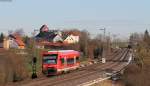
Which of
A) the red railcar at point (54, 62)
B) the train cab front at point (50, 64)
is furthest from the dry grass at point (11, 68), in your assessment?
the red railcar at point (54, 62)

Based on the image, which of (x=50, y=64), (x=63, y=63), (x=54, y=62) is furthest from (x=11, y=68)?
(x=63, y=63)

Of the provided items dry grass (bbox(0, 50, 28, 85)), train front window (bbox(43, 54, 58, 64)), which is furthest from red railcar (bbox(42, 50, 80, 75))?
dry grass (bbox(0, 50, 28, 85))

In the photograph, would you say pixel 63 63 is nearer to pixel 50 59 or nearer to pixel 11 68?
pixel 50 59

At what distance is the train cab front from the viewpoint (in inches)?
1779

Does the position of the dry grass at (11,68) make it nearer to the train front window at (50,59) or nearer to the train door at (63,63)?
the train front window at (50,59)

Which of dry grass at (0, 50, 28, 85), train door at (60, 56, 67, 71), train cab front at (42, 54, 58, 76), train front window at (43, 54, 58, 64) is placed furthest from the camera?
train door at (60, 56, 67, 71)

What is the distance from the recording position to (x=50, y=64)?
45281mm

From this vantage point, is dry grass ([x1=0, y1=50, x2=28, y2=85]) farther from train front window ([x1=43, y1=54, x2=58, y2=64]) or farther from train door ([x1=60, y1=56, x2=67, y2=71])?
train door ([x1=60, y1=56, x2=67, y2=71])

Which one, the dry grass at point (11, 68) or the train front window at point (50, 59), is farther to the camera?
the train front window at point (50, 59)

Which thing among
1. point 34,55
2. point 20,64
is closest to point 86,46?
point 34,55

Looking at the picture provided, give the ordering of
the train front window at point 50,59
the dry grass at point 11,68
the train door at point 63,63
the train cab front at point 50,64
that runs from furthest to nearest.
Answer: the train door at point 63,63
the train front window at point 50,59
the train cab front at point 50,64
the dry grass at point 11,68

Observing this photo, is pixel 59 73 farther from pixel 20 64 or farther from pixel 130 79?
pixel 130 79

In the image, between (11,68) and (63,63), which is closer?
(11,68)

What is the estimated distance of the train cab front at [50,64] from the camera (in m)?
45.2
